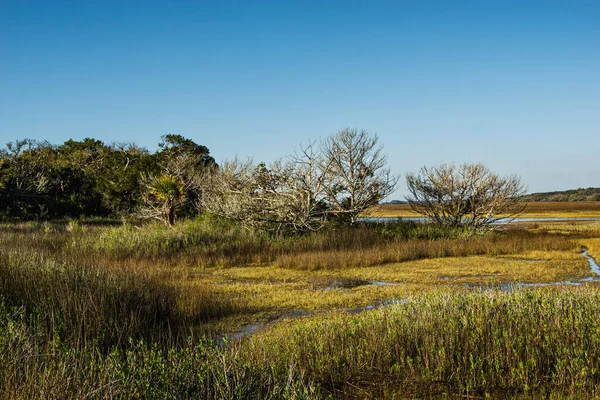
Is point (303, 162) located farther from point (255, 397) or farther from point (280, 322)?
point (255, 397)

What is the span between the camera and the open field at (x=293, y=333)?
4.61 m

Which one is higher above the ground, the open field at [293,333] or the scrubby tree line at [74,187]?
the scrubby tree line at [74,187]

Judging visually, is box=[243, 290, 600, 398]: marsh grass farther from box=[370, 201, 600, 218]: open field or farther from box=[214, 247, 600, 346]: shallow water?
box=[370, 201, 600, 218]: open field

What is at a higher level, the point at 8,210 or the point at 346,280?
the point at 8,210

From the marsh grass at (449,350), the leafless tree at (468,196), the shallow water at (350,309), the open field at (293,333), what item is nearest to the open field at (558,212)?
the leafless tree at (468,196)

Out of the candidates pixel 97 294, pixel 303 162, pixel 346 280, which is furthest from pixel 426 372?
pixel 303 162

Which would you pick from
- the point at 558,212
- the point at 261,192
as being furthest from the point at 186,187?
the point at 558,212

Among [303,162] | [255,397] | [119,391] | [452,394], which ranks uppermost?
[303,162]

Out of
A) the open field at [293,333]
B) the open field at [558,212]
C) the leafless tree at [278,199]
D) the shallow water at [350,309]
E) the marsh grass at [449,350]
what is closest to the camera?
the open field at [293,333]

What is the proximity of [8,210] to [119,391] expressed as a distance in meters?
32.6

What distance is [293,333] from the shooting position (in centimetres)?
721

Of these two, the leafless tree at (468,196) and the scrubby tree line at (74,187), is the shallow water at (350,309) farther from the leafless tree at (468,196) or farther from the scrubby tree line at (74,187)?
the scrubby tree line at (74,187)

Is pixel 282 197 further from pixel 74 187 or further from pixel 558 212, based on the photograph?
pixel 558 212

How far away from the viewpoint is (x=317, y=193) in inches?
898
